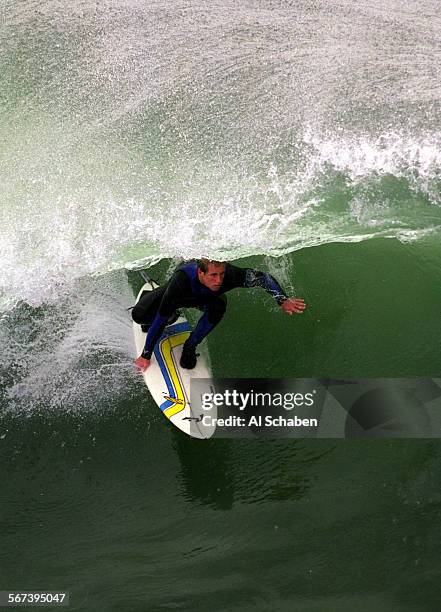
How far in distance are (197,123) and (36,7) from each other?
216 cm

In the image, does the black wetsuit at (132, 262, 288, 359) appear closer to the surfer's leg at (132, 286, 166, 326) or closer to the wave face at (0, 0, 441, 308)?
the surfer's leg at (132, 286, 166, 326)

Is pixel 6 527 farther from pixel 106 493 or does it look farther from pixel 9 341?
pixel 9 341

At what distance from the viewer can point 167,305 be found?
4.49 metres

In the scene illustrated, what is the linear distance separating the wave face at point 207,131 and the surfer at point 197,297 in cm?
60

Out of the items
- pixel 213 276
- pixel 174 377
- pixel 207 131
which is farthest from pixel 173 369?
pixel 207 131

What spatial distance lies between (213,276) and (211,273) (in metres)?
0.03

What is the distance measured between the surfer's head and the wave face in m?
1.11

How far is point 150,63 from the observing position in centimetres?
611

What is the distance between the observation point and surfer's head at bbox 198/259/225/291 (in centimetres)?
402

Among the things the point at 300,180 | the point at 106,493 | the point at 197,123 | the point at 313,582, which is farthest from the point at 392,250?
the point at 106,493

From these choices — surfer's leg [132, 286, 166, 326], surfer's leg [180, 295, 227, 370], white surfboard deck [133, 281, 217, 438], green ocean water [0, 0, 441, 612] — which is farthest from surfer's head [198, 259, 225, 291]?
white surfboard deck [133, 281, 217, 438]

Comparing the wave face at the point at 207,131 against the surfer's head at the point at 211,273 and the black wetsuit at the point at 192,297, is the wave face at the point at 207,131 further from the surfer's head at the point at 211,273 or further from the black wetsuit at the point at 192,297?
the surfer's head at the point at 211,273

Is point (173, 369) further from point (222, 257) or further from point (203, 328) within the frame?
point (222, 257)

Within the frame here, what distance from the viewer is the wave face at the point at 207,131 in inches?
210
